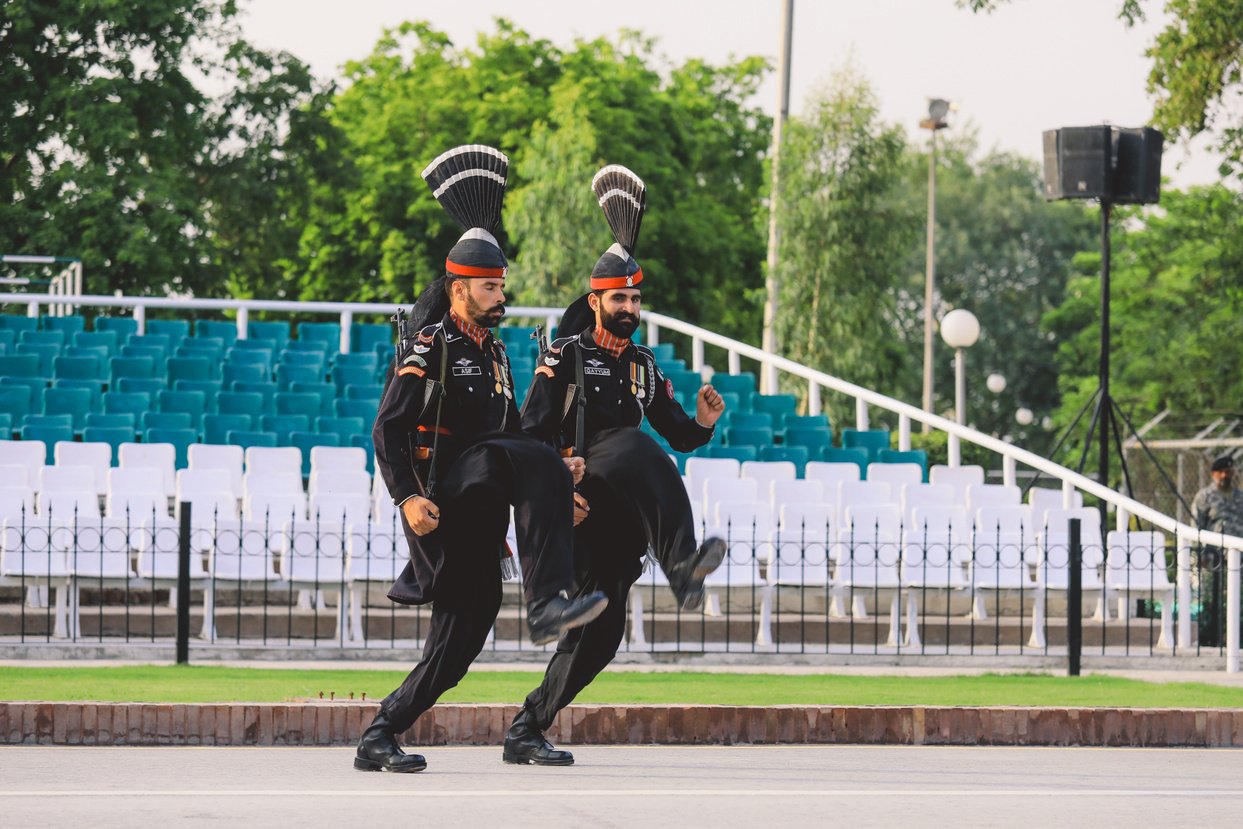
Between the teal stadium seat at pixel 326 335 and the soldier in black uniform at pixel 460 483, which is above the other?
the teal stadium seat at pixel 326 335

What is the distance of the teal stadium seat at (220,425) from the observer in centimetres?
1870

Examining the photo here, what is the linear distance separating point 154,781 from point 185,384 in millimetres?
12692

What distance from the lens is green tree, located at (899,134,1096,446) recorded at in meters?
70.8

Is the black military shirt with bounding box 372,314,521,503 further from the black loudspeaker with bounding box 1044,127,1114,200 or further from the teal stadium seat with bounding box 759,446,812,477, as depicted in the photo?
the teal stadium seat with bounding box 759,446,812,477

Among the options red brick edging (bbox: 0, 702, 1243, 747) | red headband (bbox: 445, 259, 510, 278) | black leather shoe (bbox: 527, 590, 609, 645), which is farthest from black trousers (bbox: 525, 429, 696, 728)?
red brick edging (bbox: 0, 702, 1243, 747)

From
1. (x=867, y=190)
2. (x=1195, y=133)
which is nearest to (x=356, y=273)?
(x=867, y=190)

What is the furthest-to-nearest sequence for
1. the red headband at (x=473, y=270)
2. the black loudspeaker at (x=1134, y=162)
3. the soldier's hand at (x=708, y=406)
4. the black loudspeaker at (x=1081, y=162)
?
the black loudspeaker at (x=1134, y=162) < the black loudspeaker at (x=1081, y=162) < the soldier's hand at (x=708, y=406) < the red headband at (x=473, y=270)

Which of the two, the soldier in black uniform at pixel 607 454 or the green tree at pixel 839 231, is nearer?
the soldier in black uniform at pixel 607 454

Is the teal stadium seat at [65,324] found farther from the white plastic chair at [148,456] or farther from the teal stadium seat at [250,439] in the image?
the white plastic chair at [148,456]

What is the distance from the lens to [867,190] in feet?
109

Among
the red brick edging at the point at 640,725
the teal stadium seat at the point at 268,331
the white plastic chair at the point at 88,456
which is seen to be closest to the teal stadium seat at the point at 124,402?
the white plastic chair at the point at 88,456

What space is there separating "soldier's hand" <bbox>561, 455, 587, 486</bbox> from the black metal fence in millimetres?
5954

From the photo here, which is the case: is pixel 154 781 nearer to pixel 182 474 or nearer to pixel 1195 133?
pixel 182 474

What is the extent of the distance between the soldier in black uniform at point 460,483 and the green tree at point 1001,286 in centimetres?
6286
